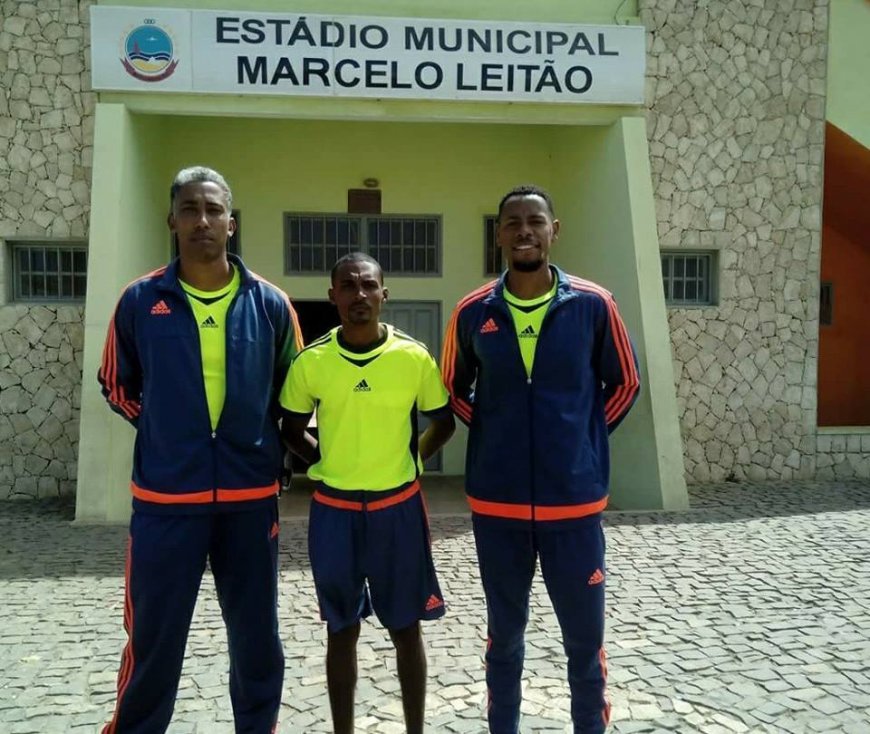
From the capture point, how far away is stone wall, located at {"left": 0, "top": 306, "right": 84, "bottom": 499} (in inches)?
285

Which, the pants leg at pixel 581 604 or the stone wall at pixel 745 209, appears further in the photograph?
the stone wall at pixel 745 209

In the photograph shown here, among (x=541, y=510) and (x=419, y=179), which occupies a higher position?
(x=419, y=179)

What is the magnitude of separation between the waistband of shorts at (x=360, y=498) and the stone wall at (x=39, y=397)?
545 cm

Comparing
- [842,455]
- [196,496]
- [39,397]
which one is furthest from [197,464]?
[842,455]

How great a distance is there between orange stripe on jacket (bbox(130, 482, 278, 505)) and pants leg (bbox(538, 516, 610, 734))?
108 centimetres

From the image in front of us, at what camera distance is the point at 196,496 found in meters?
2.63

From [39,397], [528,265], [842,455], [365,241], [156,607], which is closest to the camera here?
[156,607]

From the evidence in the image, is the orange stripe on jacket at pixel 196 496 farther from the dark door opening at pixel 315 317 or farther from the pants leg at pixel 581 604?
the dark door opening at pixel 315 317

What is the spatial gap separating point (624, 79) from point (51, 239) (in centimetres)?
567

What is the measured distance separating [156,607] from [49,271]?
585 centimetres

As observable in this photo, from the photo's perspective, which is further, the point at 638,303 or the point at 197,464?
the point at 638,303

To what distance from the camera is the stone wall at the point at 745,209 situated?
7637 millimetres

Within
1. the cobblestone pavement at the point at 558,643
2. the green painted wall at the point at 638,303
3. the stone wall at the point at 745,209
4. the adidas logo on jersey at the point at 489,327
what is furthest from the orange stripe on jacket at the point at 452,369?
the stone wall at the point at 745,209

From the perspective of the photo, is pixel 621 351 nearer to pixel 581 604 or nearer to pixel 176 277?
pixel 581 604
